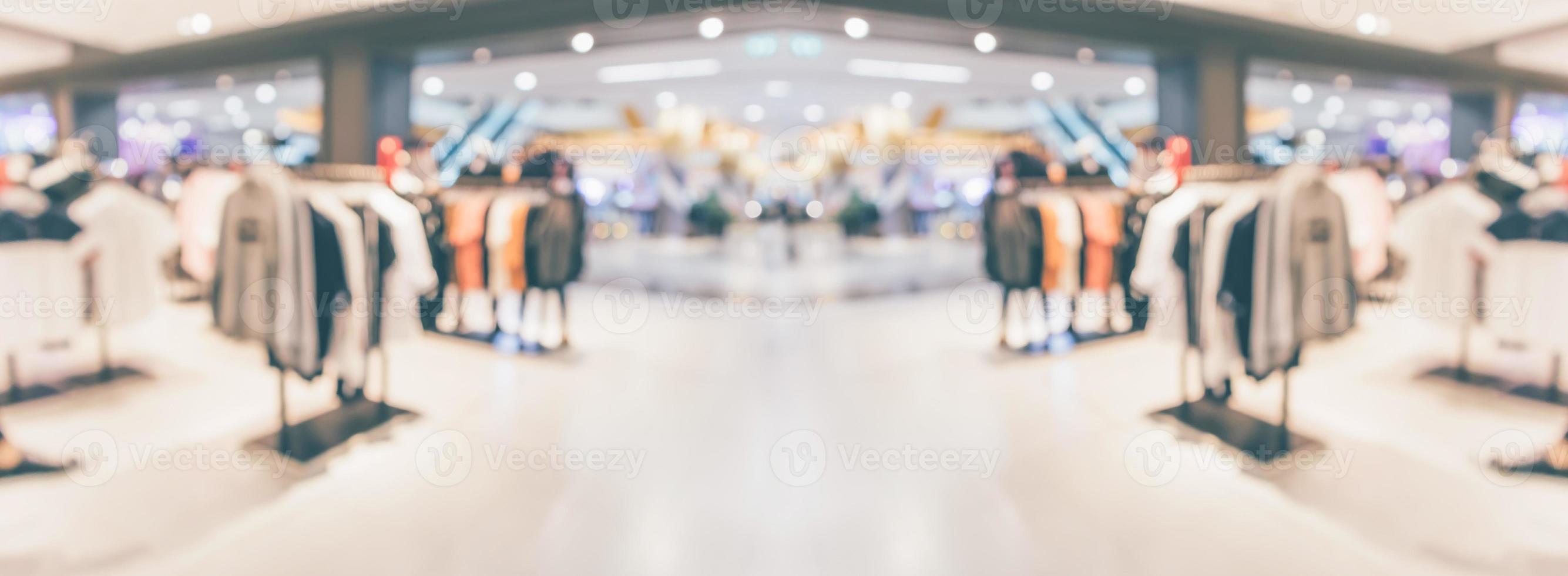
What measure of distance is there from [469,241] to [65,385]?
6.66 feet

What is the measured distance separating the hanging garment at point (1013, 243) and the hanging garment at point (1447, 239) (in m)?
1.88

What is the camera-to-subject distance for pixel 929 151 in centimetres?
1504

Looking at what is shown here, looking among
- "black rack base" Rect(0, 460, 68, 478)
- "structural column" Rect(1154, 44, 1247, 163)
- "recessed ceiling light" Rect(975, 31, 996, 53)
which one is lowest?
"black rack base" Rect(0, 460, 68, 478)

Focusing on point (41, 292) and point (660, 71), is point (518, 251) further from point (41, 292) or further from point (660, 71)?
point (660, 71)

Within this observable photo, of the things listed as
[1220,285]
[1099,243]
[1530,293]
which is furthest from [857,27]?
[1530,293]

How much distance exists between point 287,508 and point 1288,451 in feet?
11.1

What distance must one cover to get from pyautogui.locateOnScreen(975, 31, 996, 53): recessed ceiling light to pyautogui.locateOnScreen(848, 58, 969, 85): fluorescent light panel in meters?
3.50

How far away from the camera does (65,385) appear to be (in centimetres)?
370

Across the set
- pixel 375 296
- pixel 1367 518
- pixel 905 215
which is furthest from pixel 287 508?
pixel 905 215

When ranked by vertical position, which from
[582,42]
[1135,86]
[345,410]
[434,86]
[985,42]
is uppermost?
[434,86]

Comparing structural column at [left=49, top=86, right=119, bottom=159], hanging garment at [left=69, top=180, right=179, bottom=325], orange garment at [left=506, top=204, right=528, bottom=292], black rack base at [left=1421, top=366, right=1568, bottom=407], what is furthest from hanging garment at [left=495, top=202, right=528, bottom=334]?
structural column at [left=49, top=86, right=119, bottom=159]

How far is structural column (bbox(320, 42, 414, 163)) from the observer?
6773mm

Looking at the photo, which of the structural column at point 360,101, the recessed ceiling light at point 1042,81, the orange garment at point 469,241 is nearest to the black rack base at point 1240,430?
the orange garment at point 469,241

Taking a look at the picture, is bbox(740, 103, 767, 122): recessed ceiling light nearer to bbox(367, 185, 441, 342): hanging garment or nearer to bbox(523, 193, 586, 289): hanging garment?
bbox(523, 193, 586, 289): hanging garment
